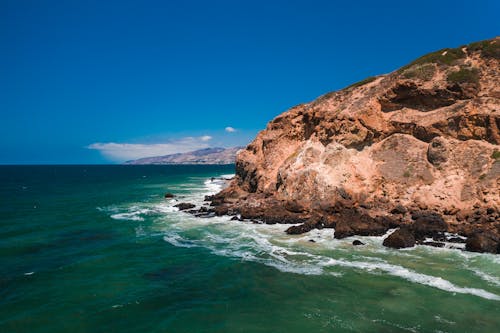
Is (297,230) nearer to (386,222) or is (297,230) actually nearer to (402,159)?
(386,222)

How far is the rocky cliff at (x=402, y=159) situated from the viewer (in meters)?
32.5

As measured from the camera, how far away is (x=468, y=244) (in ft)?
87.1

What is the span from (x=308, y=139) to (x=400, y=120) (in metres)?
13.2

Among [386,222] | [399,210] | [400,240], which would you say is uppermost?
[399,210]

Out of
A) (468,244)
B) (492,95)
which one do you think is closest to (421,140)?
(492,95)

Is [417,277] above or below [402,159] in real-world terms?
below

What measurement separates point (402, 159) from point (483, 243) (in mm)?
14791

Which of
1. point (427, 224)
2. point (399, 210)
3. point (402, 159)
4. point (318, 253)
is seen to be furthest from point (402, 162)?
point (318, 253)

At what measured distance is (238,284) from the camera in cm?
2066

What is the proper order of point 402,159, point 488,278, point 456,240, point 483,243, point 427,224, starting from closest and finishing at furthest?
1. point 488,278
2. point 483,243
3. point 456,240
4. point 427,224
5. point 402,159

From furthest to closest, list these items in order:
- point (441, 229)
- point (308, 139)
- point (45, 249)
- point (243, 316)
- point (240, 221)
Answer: point (308, 139), point (240, 221), point (441, 229), point (45, 249), point (243, 316)

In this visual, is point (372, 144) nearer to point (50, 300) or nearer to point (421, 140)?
point (421, 140)

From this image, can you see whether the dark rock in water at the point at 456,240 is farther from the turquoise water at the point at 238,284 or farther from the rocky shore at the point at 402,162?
the turquoise water at the point at 238,284

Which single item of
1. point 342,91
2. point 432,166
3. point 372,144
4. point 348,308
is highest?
point 342,91
